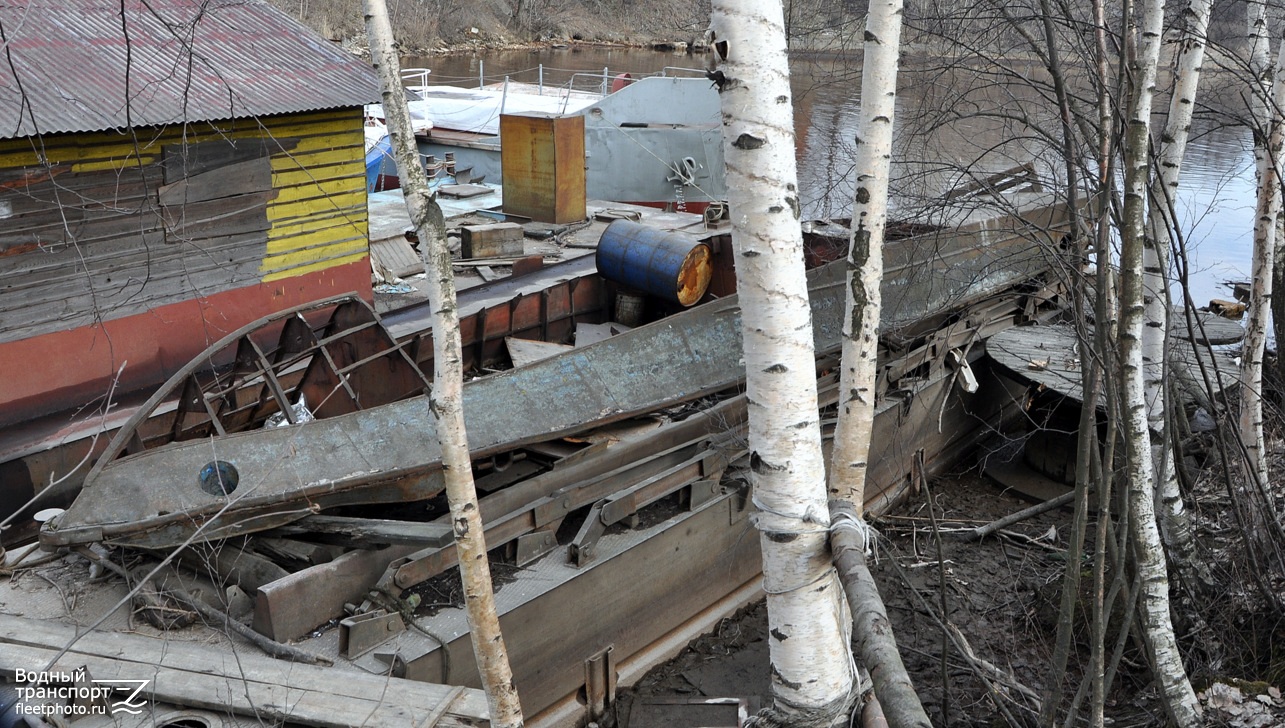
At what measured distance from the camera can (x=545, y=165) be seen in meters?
13.1

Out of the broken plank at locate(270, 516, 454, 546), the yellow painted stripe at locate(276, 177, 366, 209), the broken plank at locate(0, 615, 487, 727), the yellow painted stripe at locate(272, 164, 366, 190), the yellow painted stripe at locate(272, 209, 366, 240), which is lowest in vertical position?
the broken plank at locate(0, 615, 487, 727)

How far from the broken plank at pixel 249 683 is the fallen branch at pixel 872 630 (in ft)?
7.48

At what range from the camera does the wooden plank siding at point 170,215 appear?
7824 millimetres

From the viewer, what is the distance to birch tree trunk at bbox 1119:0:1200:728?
4418 millimetres

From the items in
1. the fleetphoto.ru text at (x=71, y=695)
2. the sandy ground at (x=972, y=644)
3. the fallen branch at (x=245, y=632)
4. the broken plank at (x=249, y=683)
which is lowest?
the sandy ground at (x=972, y=644)

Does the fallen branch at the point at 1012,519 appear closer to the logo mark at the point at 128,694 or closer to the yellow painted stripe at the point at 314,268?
the yellow painted stripe at the point at 314,268

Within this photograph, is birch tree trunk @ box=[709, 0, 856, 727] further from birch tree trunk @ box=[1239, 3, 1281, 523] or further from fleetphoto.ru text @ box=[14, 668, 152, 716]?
birch tree trunk @ box=[1239, 3, 1281, 523]

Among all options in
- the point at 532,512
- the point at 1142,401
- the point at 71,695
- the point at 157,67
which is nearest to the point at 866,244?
the point at 1142,401

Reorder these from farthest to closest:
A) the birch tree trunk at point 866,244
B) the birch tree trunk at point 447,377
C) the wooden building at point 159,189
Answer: the wooden building at point 159,189, the birch tree trunk at point 866,244, the birch tree trunk at point 447,377

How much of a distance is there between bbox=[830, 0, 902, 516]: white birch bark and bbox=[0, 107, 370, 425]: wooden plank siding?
171 inches

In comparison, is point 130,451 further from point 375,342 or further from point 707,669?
point 707,669

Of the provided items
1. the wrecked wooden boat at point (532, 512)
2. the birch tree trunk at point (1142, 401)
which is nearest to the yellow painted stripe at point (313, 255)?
the wrecked wooden boat at point (532, 512)

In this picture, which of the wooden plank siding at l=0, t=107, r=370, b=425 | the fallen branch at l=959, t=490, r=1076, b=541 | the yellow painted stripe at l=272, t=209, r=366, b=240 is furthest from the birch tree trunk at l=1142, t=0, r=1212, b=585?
the yellow painted stripe at l=272, t=209, r=366, b=240

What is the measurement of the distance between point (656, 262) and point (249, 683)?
6500 millimetres
